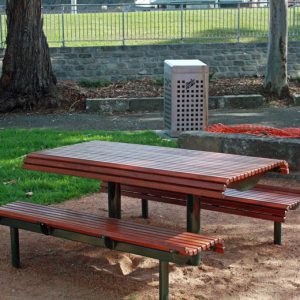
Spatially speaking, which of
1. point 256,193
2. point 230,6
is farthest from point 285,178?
point 230,6

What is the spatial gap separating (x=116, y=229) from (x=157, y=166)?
554 millimetres

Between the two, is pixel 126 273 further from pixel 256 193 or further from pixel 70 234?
pixel 256 193

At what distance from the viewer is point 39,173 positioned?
337 inches

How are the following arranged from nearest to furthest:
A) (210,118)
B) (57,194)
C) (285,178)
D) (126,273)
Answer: (126,273), (57,194), (285,178), (210,118)

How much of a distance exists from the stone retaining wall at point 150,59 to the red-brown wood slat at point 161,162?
12.6 metres

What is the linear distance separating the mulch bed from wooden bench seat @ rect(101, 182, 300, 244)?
358 inches

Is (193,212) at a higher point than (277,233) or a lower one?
higher

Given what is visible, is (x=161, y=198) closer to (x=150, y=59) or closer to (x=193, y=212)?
(x=193, y=212)

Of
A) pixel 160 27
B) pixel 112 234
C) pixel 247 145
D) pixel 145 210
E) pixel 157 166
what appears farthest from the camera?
pixel 160 27

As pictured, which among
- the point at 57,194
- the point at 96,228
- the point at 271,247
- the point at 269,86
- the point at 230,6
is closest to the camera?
the point at 96,228

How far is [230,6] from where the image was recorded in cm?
2139

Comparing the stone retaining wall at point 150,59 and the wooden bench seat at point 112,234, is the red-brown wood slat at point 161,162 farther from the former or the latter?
the stone retaining wall at point 150,59

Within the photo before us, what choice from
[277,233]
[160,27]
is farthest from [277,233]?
[160,27]

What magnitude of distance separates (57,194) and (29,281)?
2.41 meters
